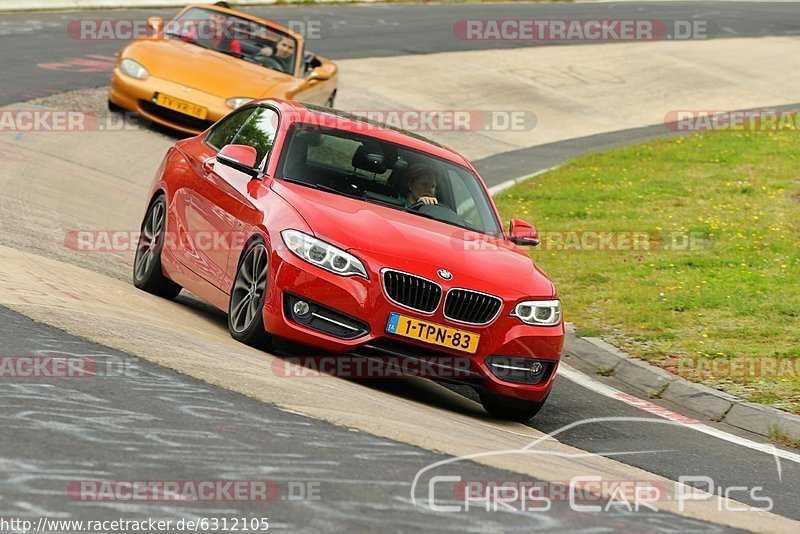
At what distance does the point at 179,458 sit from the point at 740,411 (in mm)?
5022

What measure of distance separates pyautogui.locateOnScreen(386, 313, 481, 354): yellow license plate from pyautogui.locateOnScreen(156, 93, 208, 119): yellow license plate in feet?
31.9

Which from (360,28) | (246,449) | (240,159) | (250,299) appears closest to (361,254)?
(250,299)

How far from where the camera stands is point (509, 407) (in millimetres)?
8719

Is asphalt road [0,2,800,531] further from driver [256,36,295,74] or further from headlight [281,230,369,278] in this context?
driver [256,36,295,74]

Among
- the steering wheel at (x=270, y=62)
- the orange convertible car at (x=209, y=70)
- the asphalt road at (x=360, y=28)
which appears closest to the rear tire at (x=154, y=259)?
Result: the orange convertible car at (x=209, y=70)

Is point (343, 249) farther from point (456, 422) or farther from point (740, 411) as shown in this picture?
point (740, 411)

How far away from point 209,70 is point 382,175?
881 centimetres

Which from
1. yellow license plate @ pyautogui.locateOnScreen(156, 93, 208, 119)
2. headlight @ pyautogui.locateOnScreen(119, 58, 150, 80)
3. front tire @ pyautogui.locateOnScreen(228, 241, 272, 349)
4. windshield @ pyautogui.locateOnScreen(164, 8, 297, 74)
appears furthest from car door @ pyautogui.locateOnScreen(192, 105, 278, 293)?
windshield @ pyautogui.locateOnScreen(164, 8, 297, 74)

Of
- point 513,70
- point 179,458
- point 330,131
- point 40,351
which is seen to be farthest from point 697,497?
point 513,70

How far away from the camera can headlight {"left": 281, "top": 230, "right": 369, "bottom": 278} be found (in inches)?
322

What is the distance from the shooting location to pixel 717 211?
1644 cm

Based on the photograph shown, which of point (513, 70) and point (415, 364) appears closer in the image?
point (415, 364)

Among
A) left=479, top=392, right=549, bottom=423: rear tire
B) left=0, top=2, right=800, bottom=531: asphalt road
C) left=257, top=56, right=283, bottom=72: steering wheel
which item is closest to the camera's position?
left=0, top=2, right=800, bottom=531: asphalt road

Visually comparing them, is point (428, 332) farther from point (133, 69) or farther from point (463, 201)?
point (133, 69)
